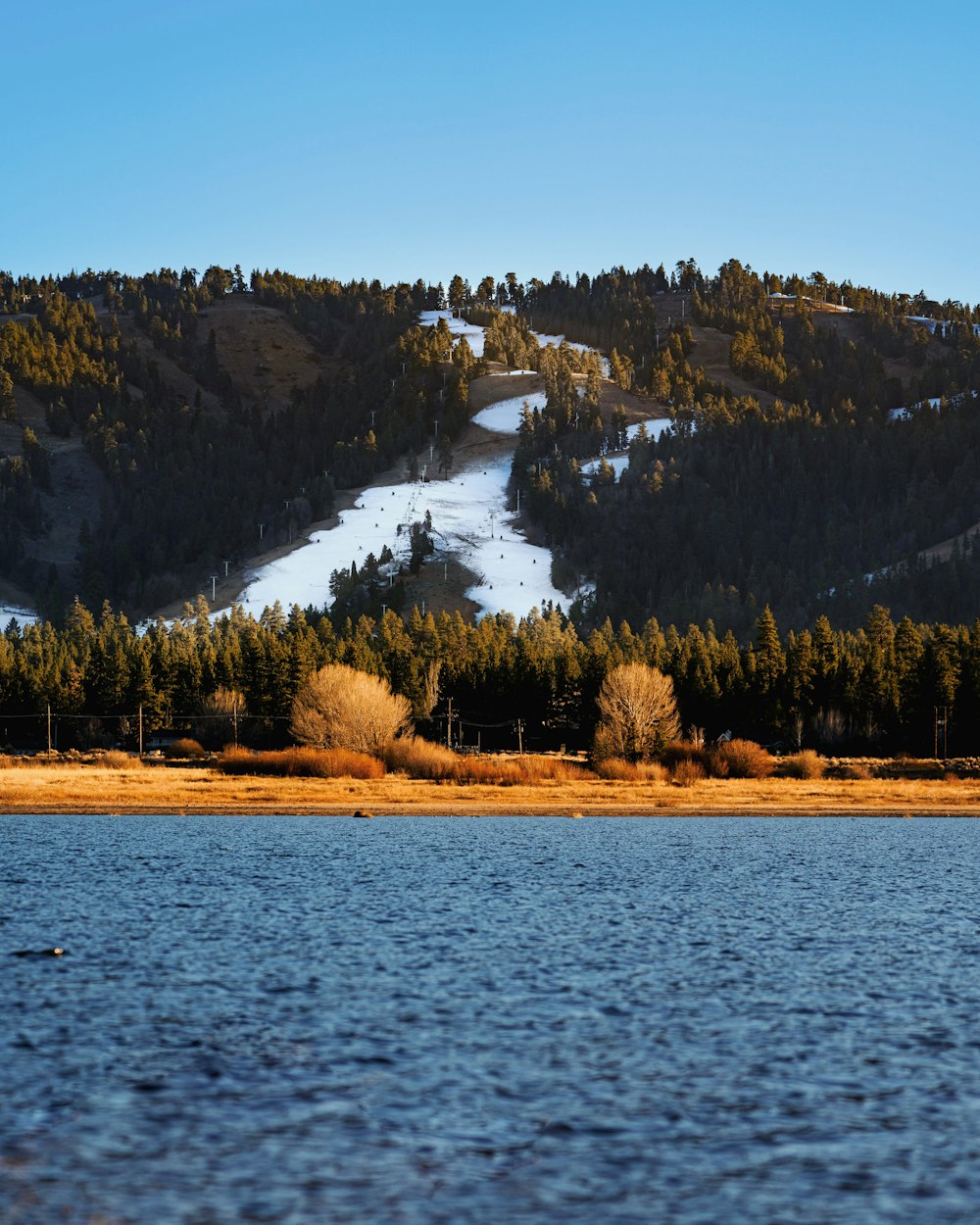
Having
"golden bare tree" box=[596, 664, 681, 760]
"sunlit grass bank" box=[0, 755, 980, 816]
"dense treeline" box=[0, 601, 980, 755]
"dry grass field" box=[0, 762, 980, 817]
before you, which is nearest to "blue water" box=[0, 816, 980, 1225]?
"dry grass field" box=[0, 762, 980, 817]

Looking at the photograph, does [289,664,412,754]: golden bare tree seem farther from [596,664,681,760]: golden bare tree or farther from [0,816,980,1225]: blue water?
[0,816,980,1225]: blue water

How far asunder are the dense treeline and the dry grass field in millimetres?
26696

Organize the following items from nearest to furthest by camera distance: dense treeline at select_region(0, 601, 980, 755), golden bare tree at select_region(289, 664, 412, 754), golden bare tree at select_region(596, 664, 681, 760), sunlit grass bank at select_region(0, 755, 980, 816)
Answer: sunlit grass bank at select_region(0, 755, 980, 816), golden bare tree at select_region(289, 664, 412, 754), golden bare tree at select_region(596, 664, 681, 760), dense treeline at select_region(0, 601, 980, 755)

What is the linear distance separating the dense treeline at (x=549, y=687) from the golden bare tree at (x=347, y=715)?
2017cm

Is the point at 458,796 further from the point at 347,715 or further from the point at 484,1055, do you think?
the point at 484,1055

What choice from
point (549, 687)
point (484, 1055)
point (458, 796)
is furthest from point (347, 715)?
point (484, 1055)

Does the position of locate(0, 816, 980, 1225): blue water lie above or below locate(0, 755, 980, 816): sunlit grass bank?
above

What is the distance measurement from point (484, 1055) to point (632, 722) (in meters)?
106

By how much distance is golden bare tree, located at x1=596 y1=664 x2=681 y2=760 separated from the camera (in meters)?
124

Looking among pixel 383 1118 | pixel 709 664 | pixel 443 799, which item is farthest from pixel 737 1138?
pixel 709 664

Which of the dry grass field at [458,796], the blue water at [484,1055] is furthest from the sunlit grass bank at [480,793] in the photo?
the blue water at [484,1055]

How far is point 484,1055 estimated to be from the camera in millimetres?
19578

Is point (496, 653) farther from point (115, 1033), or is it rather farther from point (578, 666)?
point (115, 1033)

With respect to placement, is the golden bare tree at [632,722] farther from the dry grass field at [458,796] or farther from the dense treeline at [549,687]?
the dense treeline at [549,687]
